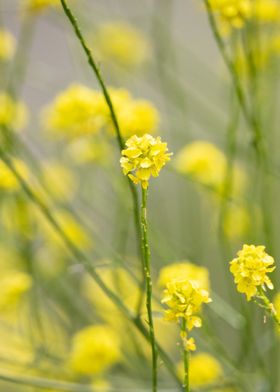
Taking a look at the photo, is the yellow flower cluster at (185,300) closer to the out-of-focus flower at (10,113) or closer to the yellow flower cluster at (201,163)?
the out-of-focus flower at (10,113)

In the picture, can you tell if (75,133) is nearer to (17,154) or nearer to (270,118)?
(17,154)

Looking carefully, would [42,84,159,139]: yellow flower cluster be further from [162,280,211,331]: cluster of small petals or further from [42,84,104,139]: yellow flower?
[162,280,211,331]: cluster of small petals

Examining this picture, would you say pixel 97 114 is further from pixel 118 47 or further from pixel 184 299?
pixel 118 47

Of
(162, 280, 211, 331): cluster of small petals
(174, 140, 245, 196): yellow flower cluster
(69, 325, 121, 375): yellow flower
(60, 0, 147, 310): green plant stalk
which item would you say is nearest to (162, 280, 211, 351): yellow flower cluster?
(162, 280, 211, 331): cluster of small petals

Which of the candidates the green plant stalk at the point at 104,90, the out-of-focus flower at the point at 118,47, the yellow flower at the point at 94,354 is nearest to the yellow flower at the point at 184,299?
the green plant stalk at the point at 104,90

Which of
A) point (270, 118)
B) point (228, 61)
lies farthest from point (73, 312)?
point (228, 61)

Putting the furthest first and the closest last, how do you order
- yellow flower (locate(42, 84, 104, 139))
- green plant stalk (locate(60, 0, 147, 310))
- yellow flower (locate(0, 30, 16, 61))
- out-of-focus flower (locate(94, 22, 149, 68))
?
out-of-focus flower (locate(94, 22, 149, 68))
yellow flower (locate(0, 30, 16, 61))
yellow flower (locate(42, 84, 104, 139))
green plant stalk (locate(60, 0, 147, 310))
